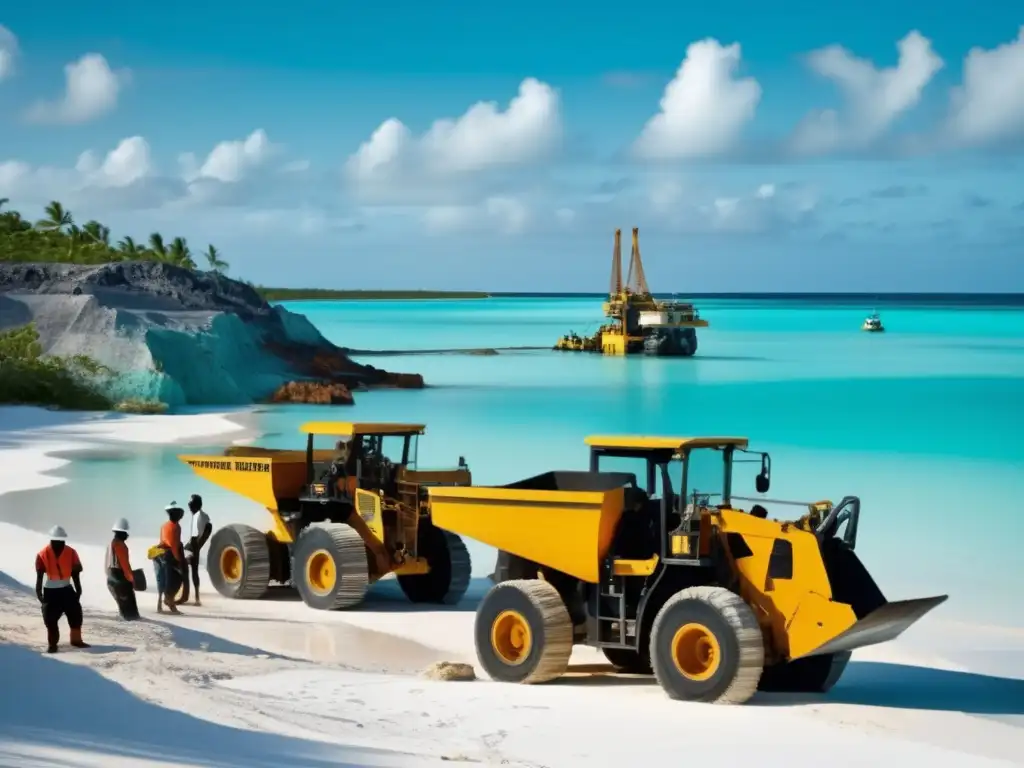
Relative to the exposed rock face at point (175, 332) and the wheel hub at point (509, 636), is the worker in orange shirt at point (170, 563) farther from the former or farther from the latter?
the exposed rock face at point (175, 332)

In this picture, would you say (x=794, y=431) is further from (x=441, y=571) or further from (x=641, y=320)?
(x=641, y=320)

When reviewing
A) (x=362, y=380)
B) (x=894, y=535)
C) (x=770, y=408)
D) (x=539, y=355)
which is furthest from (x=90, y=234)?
(x=894, y=535)

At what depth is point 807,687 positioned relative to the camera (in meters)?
12.9

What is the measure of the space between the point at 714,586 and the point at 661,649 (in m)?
0.67

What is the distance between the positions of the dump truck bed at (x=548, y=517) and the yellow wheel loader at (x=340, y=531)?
3873mm

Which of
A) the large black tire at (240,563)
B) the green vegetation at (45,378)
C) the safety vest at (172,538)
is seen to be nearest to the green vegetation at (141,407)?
the green vegetation at (45,378)

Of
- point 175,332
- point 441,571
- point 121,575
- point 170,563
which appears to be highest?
point 175,332

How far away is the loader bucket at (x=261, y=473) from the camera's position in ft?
59.7

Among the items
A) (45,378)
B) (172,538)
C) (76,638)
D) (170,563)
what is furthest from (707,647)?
(45,378)

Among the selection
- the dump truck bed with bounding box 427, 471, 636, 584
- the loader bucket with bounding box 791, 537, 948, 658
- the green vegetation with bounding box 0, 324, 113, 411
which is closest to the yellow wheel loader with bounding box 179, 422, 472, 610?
the dump truck bed with bounding box 427, 471, 636, 584

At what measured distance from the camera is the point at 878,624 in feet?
39.2

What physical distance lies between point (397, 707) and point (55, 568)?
297cm

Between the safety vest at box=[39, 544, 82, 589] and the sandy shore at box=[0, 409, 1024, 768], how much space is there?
0.53m

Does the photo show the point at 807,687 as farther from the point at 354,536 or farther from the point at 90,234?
the point at 90,234
